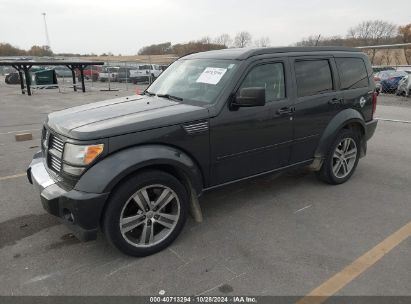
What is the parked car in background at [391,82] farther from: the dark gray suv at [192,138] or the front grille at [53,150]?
the front grille at [53,150]

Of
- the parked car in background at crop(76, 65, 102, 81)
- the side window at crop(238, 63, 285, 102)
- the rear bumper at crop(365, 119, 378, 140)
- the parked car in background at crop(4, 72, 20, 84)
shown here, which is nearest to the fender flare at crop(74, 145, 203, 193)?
the side window at crop(238, 63, 285, 102)

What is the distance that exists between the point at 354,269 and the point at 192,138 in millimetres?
1810

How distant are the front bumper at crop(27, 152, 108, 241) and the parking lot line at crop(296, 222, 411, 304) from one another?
171 cm

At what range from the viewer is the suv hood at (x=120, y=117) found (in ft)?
9.95

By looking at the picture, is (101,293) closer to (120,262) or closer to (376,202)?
A: (120,262)

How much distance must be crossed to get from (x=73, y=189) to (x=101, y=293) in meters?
0.86

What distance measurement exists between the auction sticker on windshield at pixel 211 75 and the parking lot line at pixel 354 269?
85.5 inches

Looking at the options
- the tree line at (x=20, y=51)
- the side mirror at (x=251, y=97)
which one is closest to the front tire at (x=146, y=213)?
the side mirror at (x=251, y=97)

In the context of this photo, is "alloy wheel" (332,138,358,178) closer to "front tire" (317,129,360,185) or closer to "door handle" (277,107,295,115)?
"front tire" (317,129,360,185)

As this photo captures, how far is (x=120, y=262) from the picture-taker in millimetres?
3170

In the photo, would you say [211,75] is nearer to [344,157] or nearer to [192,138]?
[192,138]

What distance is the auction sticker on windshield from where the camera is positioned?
3.80 metres

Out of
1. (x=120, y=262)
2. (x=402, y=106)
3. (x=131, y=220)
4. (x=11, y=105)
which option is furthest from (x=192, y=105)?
(x=11, y=105)

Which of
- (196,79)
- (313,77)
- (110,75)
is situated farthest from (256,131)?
(110,75)
